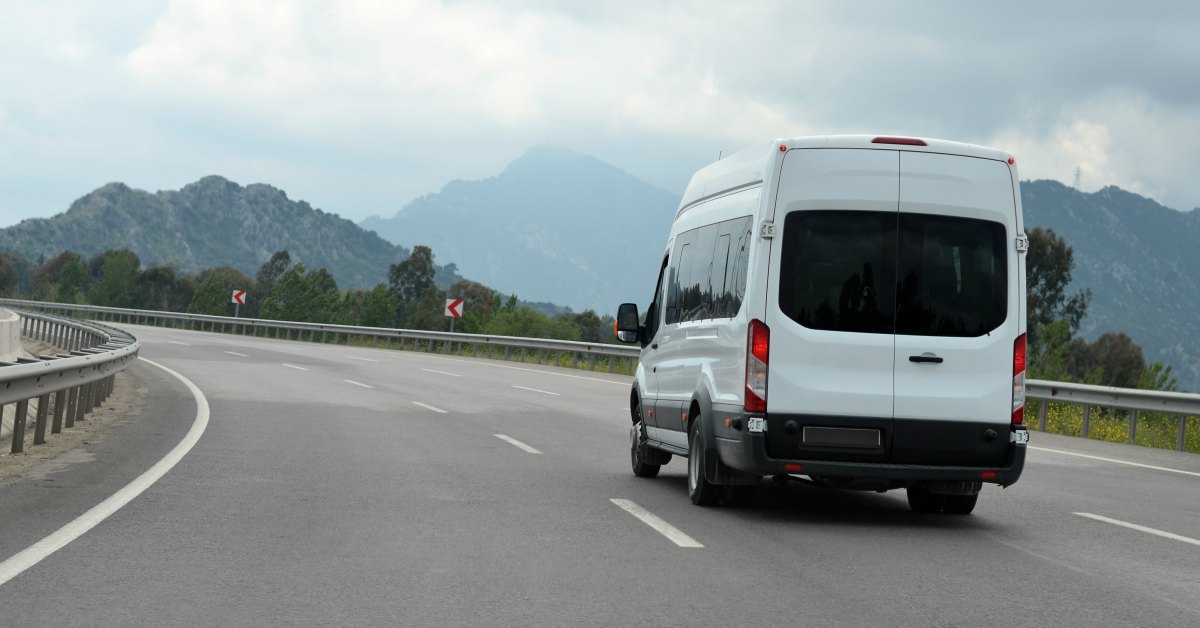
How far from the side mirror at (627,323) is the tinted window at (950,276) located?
335 centimetres

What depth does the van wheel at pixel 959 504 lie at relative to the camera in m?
9.82

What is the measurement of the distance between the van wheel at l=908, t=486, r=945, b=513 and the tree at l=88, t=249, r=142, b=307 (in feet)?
581

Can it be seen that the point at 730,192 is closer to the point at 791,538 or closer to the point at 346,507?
the point at 791,538

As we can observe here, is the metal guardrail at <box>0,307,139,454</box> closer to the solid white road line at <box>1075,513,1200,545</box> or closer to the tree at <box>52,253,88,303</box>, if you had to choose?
the solid white road line at <box>1075,513,1200,545</box>

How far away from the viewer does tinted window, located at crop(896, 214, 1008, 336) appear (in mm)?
8992

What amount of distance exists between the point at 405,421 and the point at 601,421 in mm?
2897

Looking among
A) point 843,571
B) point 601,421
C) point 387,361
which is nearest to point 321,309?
point 387,361

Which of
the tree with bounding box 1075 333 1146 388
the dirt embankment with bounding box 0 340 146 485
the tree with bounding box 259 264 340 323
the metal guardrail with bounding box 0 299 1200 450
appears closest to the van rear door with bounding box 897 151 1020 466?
the dirt embankment with bounding box 0 340 146 485

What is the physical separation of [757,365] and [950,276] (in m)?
1.49

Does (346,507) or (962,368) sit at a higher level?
(962,368)

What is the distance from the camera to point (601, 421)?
1839 centimetres

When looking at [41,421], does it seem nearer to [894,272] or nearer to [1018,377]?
[894,272]

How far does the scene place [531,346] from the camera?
127 ft

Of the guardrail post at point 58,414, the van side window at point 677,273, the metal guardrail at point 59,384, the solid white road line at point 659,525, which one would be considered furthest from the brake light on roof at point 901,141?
the guardrail post at point 58,414
